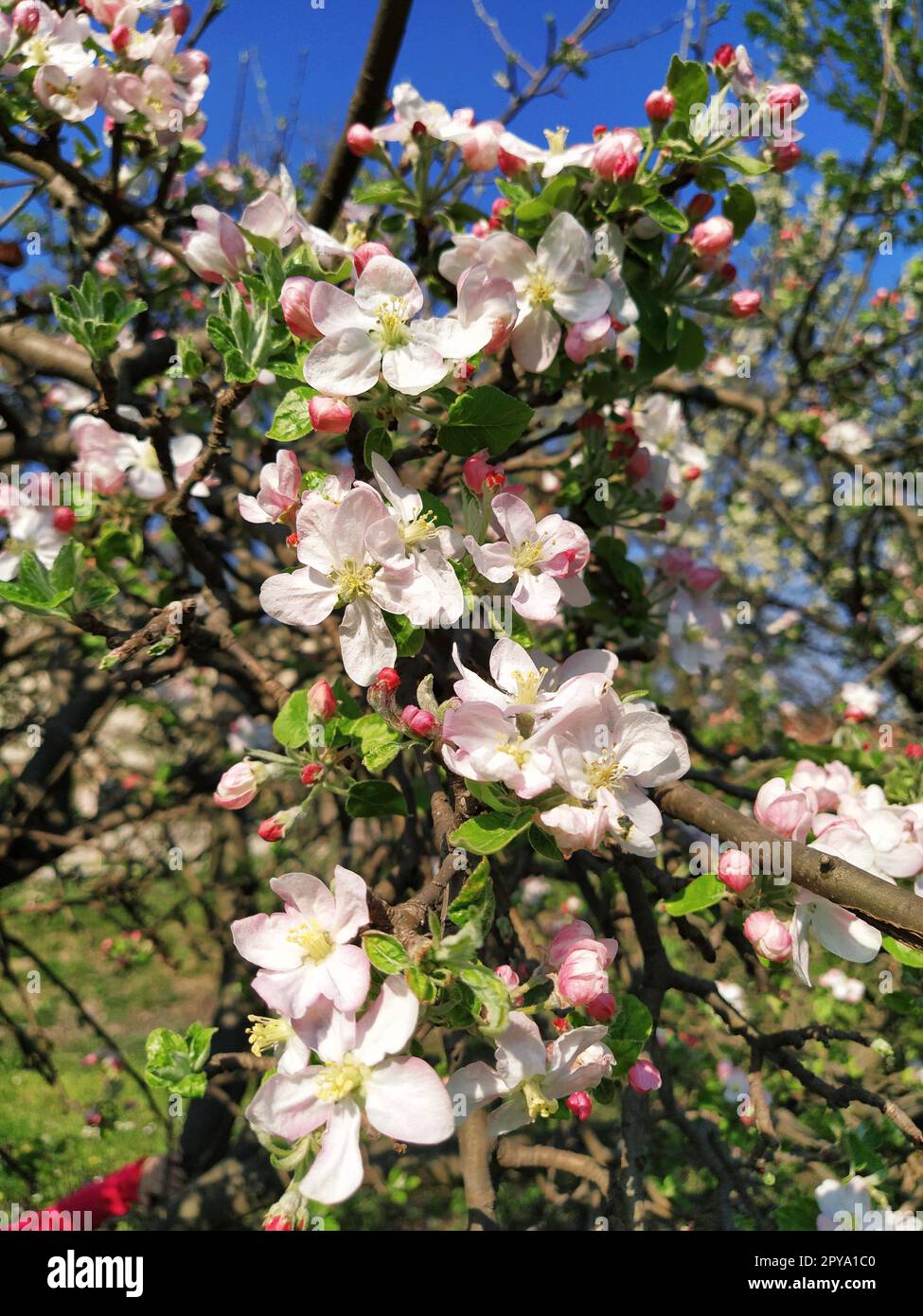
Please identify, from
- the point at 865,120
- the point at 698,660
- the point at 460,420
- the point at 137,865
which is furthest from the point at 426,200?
the point at 865,120

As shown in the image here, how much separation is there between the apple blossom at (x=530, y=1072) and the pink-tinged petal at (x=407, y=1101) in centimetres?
8

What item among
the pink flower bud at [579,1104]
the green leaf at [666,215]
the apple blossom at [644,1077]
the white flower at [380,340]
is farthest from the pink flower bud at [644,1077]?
the green leaf at [666,215]

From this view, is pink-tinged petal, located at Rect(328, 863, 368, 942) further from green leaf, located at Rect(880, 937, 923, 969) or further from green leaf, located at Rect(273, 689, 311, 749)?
green leaf, located at Rect(880, 937, 923, 969)

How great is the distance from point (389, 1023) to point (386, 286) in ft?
2.92

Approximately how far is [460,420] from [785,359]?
6.82 m

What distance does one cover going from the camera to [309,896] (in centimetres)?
98

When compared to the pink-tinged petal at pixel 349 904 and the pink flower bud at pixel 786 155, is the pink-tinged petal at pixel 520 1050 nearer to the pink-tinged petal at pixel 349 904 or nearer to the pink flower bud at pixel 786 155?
the pink-tinged petal at pixel 349 904

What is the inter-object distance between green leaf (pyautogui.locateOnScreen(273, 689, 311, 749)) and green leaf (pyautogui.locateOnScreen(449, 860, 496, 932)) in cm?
37

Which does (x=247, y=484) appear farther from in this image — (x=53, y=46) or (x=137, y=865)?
(x=137, y=865)

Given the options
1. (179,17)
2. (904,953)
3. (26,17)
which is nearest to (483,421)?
(904,953)

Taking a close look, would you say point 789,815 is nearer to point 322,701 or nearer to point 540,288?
point 322,701

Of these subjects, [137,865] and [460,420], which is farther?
[137,865]

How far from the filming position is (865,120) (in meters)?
5.70

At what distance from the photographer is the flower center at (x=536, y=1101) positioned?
3.14 ft
